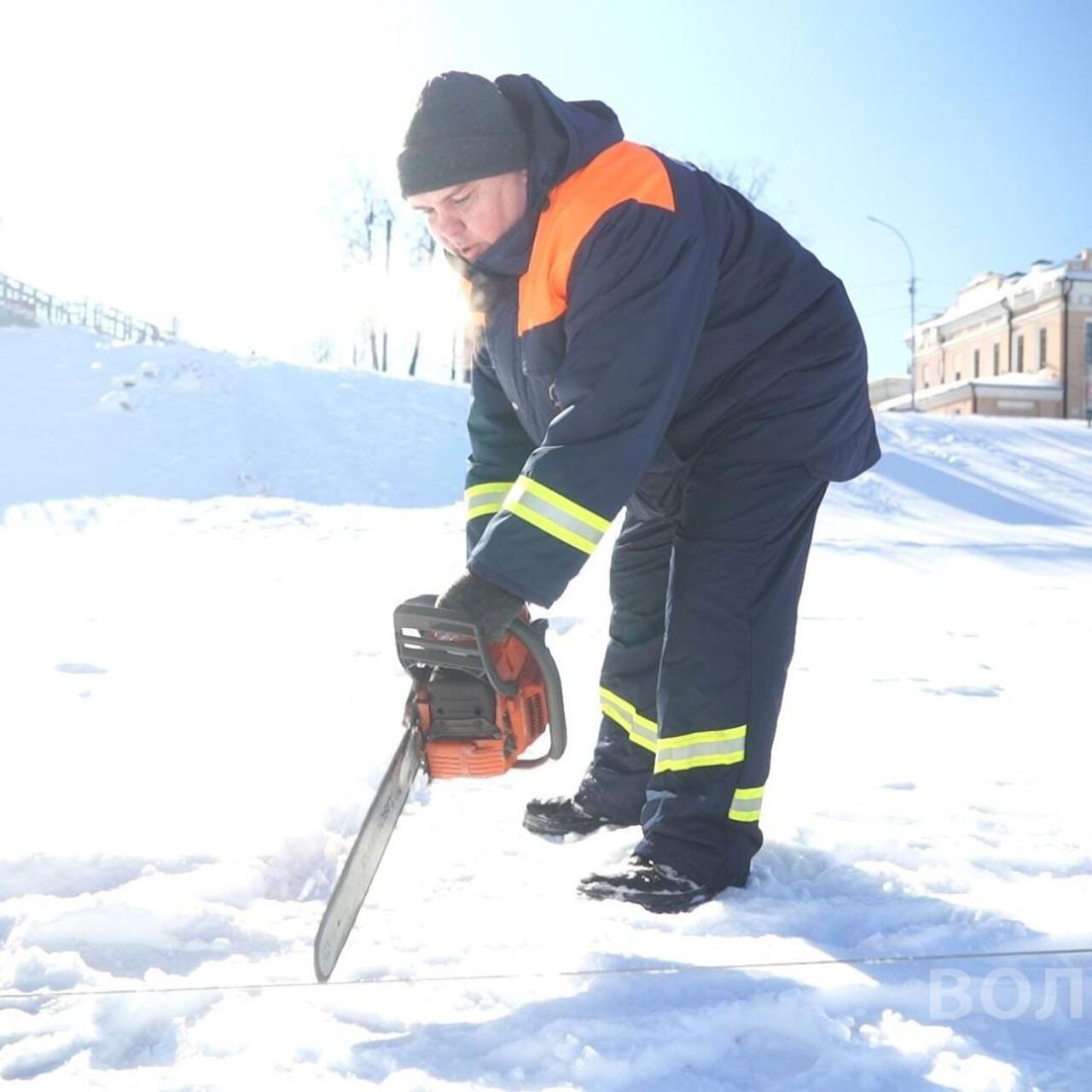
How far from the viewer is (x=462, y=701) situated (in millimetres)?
1734

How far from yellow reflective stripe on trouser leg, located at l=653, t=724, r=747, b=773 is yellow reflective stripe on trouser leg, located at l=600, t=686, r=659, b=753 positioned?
0.96 ft

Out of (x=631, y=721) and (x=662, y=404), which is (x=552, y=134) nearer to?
(x=662, y=404)

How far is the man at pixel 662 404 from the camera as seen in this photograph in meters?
1.68

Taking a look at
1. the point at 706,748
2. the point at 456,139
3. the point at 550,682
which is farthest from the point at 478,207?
the point at 706,748

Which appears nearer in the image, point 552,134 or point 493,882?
point 552,134

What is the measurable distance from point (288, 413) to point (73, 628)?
1237 cm

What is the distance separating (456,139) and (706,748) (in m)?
1.16

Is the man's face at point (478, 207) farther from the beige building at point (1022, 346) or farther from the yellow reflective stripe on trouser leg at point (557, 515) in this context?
the beige building at point (1022, 346)

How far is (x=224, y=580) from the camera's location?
6.43m

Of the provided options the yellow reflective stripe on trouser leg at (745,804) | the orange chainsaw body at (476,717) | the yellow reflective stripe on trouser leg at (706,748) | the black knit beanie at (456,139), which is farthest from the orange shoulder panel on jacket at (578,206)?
the yellow reflective stripe on trouser leg at (745,804)

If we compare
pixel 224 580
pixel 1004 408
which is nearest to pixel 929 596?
pixel 224 580

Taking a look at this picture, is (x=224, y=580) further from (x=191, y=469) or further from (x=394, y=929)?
(x=191, y=469)

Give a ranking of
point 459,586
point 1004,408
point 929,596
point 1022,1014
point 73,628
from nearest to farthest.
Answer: point 1022,1014 → point 459,586 → point 73,628 → point 929,596 → point 1004,408

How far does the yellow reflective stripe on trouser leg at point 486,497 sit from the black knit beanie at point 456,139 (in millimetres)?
673
